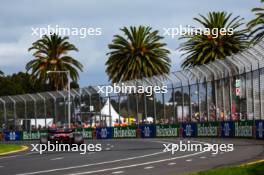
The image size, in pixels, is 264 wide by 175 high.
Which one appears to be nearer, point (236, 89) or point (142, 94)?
point (236, 89)

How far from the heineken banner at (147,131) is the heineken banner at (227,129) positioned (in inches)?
490

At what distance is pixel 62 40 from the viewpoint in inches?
3474

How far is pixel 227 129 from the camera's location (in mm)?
47438

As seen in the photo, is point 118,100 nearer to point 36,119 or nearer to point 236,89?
point 36,119

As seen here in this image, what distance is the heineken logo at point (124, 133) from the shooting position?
63188 millimetres

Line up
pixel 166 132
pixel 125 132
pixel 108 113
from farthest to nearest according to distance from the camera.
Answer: pixel 108 113 → pixel 125 132 → pixel 166 132

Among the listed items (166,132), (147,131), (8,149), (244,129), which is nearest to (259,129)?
(244,129)

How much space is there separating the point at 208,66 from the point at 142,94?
13712 mm

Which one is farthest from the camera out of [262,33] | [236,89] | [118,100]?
[118,100]

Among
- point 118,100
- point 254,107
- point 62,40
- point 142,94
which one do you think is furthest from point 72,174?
point 62,40

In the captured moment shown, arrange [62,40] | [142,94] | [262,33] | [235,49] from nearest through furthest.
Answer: [262,33], [142,94], [235,49], [62,40]

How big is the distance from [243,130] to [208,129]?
21.6ft

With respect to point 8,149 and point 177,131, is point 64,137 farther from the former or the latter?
point 177,131

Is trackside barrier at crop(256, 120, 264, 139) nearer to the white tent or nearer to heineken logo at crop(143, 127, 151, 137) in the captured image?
heineken logo at crop(143, 127, 151, 137)
